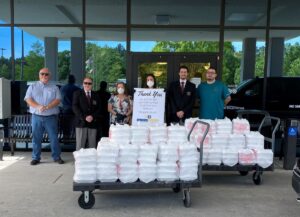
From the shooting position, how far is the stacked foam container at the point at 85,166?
4461mm

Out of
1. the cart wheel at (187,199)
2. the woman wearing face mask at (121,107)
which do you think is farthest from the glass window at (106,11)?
the cart wheel at (187,199)

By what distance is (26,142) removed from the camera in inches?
315

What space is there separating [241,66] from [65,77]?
441cm

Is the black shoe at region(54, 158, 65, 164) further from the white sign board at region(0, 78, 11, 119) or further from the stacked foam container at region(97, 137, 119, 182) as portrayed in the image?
the stacked foam container at region(97, 137, 119, 182)

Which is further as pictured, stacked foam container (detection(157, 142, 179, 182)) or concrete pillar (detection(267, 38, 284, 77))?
concrete pillar (detection(267, 38, 284, 77))

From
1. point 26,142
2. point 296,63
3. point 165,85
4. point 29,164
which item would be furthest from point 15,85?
point 296,63

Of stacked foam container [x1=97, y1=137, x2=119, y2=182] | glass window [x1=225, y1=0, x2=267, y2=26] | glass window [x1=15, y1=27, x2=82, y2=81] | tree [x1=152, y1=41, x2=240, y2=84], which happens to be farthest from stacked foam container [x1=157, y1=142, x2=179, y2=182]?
glass window [x1=225, y1=0, x2=267, y2=26]

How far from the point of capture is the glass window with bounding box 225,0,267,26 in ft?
27.6

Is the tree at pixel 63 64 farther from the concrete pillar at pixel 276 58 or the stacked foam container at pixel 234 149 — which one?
the concrete pillar at pixel 276 58

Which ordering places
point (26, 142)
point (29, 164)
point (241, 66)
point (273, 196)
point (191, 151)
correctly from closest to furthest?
point (191, 151) → point (273, 196) → point (29, 164) → point (26, 142) → point (241, 66)

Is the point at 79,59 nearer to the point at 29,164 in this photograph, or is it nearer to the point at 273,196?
the point at 29,164

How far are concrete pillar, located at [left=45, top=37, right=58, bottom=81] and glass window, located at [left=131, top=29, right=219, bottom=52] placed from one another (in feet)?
6.47

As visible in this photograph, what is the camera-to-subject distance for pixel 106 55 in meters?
8.62

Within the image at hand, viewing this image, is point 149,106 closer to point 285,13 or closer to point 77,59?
point 77,59
